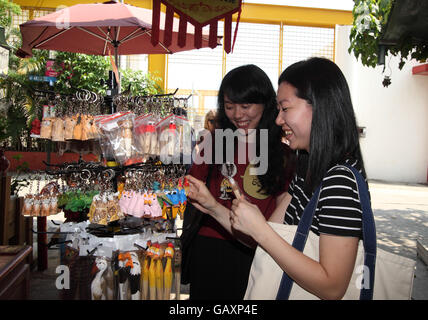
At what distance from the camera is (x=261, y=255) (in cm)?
109

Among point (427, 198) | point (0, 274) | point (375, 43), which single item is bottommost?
point (427, 198)

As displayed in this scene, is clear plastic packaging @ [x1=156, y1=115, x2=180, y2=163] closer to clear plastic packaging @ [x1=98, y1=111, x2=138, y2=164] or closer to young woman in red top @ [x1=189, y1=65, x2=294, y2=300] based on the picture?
clear plastic packaging @ [x1=98, y1=111, x2=138, y2=164]

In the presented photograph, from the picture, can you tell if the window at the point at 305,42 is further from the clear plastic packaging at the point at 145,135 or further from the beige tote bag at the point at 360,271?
the beige tote bag at the point at 360,271

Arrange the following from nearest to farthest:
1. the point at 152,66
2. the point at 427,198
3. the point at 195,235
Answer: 1. the point at 195,235
2. the point at 427,198
3. the point at 152,66

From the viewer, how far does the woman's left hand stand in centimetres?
107

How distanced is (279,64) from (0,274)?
11595mm

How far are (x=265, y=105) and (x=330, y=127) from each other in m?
0.93

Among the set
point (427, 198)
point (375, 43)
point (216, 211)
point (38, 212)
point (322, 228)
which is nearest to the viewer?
point (322, 228)

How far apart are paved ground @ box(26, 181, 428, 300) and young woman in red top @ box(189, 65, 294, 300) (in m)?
1.27

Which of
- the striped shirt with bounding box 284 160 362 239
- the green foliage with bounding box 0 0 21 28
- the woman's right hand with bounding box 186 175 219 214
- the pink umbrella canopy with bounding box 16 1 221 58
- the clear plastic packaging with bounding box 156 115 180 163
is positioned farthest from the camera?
the green foliage with bounding box 0 0 21 28

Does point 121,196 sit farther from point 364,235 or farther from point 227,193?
point 364,235

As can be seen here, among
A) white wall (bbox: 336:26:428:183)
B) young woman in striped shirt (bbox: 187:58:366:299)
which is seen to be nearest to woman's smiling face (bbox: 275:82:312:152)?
young woman in striped shirt (bbox: 187:58:366:299)

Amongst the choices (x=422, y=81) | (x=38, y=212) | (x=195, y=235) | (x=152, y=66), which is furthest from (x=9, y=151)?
(x=422, y=81)
